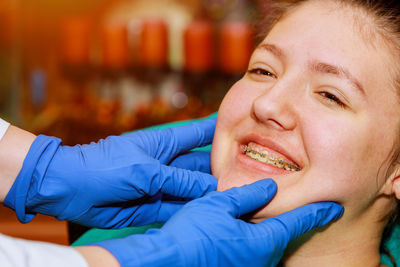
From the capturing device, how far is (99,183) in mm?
1282

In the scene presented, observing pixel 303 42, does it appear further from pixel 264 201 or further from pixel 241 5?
pixel 241 5

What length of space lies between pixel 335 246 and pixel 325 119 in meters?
0.42

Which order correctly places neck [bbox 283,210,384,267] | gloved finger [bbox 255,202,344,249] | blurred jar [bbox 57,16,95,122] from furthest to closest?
blurred jar [bbox 57,16,95,122] → neck [bbox 283,210,384,267] → gloved finger [bbox 255,202,344,249]

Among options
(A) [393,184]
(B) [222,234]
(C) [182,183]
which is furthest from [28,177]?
(A) [393,184]

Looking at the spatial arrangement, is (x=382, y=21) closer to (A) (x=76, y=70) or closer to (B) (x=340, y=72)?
(B) (x=340, y=72)

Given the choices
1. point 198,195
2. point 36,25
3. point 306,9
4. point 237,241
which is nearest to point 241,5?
point 36,25

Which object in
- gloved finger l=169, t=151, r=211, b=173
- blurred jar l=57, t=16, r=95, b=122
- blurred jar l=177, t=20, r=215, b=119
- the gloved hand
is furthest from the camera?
blurred jar l=57, t=16, r=95, b=122

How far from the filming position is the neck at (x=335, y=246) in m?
1.38

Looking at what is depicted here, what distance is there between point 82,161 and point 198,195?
1.19 ft

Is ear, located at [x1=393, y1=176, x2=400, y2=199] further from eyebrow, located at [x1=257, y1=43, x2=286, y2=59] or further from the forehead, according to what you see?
eyebrow, located at [x1=257, y1=43, x2=286, y2=59]

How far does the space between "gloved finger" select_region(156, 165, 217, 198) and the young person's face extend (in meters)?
0.07

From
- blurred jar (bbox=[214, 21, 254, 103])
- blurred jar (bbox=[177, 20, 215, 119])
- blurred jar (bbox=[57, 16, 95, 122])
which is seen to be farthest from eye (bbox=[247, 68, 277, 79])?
blurred jar (bbox=[57, 16, 95, 122])

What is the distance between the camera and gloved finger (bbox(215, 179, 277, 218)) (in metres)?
1.18

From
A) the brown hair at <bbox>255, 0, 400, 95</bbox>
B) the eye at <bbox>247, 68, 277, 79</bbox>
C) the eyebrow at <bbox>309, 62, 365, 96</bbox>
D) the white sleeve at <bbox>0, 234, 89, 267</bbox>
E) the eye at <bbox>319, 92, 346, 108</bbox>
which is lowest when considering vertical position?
the white sleeve at <bbox>0, 234, 89, 267</bbox>
